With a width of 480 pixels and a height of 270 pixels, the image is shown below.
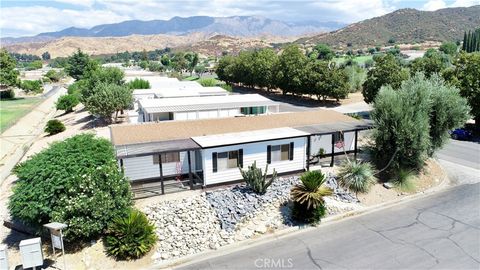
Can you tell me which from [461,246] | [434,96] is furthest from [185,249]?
[434,96]

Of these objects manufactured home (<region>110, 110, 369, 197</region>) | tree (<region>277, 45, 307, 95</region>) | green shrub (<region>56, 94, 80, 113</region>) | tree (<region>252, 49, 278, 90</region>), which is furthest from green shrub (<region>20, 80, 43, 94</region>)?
manufactured home (<region>110, 110, 369, 197</region>)

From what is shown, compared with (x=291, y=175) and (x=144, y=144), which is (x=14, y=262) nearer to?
(x=144, y=144)

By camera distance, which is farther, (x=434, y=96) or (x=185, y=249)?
(x=434, y=96)

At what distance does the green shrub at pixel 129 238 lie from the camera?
49.8 feet

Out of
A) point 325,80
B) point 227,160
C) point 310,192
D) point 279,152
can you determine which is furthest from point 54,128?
point 325,80

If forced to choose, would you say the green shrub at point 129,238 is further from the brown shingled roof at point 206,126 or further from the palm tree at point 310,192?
the palm tree at point 310,192

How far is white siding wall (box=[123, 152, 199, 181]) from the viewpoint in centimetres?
2044

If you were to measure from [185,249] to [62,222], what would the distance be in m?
5.17

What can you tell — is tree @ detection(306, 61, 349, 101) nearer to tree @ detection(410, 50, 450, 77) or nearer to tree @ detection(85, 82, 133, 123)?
tree @ detection(410, 50, 450, 77)

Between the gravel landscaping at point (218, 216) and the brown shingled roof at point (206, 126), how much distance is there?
17.6ft

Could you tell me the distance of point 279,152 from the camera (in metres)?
21.4

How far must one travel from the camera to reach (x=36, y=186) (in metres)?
15.6
